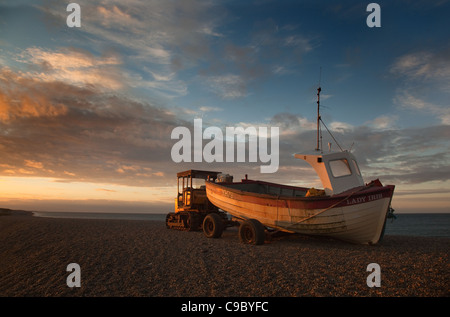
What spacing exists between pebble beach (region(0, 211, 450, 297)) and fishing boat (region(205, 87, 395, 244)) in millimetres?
809

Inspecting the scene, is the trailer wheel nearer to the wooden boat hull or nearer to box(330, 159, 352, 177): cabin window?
the wooden boat hull

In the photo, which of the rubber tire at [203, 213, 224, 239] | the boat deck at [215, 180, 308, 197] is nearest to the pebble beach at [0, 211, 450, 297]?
the rubber tire at [203, 213, 224, 239]

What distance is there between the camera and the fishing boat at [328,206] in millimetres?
10883

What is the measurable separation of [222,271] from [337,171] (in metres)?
7.69

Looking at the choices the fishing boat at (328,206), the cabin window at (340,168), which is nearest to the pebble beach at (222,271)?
the fishing boat at (328,206)

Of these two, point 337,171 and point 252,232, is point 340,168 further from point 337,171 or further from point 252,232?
point 252,232

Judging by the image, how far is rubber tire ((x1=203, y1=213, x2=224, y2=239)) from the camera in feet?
48.2

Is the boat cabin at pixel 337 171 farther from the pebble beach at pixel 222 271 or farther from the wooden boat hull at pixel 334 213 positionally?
the pebble beach at pixel 222 271

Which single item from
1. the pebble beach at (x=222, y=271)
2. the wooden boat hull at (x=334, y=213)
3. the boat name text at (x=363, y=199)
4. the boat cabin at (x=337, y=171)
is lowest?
the pebble beach at (x=222, y=271)

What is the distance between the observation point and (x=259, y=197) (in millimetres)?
13234

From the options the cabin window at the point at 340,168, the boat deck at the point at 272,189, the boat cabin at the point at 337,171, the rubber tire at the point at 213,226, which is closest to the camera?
Result: the boat cabin at the point at 337,171
